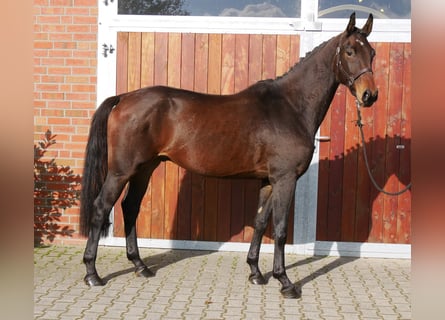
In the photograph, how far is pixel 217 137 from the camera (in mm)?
4289

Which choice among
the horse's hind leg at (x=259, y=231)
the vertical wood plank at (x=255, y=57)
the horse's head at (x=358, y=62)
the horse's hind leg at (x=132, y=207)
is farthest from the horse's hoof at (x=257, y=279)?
the vertical wood plank at (x=255, y=57)

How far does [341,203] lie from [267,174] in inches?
62.7

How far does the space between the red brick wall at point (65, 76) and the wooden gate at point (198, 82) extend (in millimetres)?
386

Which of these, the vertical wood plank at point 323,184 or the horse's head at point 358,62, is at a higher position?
the horse's head at point 358,62

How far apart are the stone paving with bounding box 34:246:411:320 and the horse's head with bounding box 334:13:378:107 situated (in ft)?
5.48

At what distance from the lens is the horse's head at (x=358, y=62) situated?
393cm

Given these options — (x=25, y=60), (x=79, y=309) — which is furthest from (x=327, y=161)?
(x=25, y=60)

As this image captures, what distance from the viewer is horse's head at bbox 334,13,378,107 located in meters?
3.93

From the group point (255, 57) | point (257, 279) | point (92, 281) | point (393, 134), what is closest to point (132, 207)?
point (92, 281)

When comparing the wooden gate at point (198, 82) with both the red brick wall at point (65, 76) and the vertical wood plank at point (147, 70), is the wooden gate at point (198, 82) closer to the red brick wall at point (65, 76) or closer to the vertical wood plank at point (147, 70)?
the vertical wood plank at point (147, 70)

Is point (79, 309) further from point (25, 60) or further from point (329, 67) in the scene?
→ point (25, 60)

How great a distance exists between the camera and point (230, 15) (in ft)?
18.1

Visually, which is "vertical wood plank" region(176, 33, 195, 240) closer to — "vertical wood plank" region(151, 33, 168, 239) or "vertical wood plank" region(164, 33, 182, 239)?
"vertical wood plank" region(164, 33, 182, 239)

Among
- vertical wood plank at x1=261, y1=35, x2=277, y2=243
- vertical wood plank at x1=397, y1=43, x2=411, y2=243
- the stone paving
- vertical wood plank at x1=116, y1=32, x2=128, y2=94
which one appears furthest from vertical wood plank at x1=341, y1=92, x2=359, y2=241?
vertical wood plank at x1=116, y1=32, x2=128, y2=94
